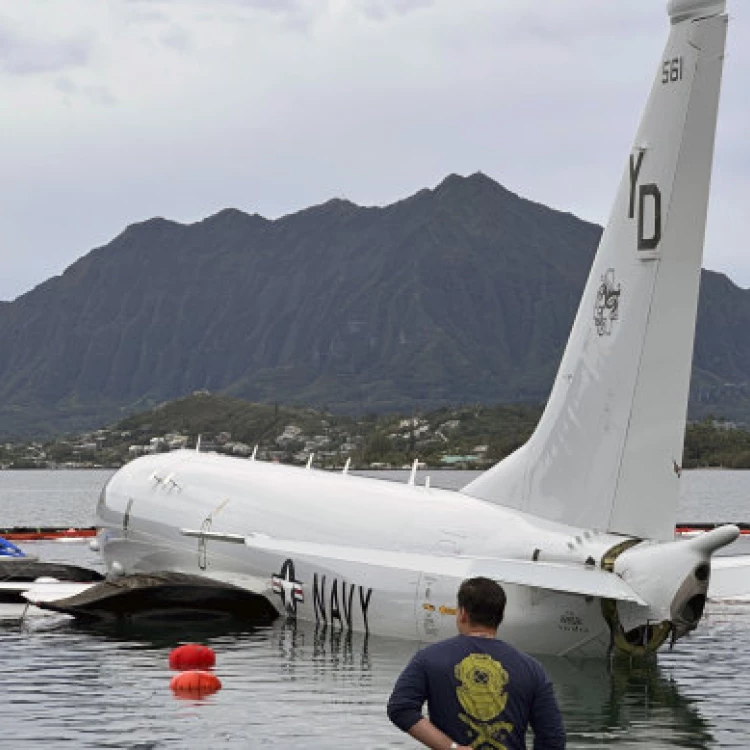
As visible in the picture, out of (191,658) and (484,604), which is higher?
(484,604)

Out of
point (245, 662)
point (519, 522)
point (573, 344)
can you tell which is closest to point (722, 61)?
point (573, 344)

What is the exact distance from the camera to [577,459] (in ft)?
76.6

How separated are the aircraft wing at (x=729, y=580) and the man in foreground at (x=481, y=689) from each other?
44.4 ft

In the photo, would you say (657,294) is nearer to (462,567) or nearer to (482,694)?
(462,567)

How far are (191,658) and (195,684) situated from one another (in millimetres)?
2334

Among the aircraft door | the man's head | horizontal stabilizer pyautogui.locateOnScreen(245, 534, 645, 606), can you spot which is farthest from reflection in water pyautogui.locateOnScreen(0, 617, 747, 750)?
the man's head

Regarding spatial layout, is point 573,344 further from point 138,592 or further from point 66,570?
point 66,570

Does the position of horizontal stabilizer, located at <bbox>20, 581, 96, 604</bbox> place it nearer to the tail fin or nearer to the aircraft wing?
the tail fin

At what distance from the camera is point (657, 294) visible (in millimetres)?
22406

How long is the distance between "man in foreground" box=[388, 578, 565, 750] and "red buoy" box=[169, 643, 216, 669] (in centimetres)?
1495

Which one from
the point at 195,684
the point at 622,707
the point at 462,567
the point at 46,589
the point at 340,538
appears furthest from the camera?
the point at 46,589

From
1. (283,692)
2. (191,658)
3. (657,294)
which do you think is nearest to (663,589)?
(657,294)

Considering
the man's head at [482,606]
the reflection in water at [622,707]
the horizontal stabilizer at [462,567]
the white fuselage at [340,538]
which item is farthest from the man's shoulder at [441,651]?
the white fuselage at [340,538]

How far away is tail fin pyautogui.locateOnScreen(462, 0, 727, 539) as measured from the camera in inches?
878
